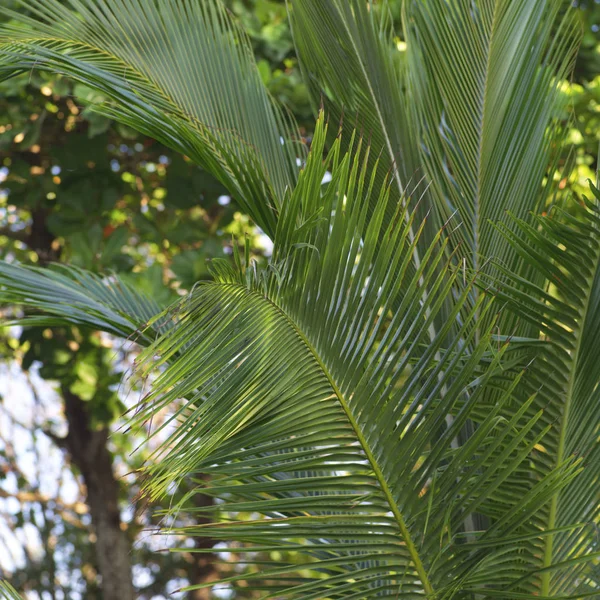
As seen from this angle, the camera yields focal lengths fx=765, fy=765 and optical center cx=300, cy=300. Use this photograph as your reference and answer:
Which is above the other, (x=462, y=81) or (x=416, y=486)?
(x=462, y=81)

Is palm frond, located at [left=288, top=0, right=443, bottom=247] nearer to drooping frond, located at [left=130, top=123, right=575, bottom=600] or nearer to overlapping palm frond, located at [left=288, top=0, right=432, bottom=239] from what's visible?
overlapping palm frond, located at [left=288, top=0, right=432, bottom=239]

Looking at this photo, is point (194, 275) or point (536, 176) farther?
point (194, 275)

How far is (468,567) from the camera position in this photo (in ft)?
4.40

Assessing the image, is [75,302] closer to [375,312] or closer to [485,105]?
[375,312]

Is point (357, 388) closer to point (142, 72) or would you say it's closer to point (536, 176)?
point (536, 176)

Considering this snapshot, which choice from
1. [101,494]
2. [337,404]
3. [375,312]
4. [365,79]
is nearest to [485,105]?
[365,79]

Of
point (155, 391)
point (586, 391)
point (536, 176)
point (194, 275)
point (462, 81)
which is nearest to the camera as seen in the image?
point (155, 391)

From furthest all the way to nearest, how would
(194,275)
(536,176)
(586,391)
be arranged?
(194,275), (536,176), (586,391)

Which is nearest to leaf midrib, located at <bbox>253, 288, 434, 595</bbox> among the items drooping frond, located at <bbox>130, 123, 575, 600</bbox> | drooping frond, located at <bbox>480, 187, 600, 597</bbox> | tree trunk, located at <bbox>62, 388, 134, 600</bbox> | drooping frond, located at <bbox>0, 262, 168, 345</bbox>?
drooping frond, located at <bbox>130, 123, 575, 600</bbox>

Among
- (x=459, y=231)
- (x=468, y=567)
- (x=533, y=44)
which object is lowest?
(x=468, y=567)

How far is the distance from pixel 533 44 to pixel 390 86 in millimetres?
414

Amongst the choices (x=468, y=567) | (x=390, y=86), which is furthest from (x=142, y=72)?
(x=468, y=567)

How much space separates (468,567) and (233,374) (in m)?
0.53

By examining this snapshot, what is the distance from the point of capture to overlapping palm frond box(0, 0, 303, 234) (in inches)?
75.7
